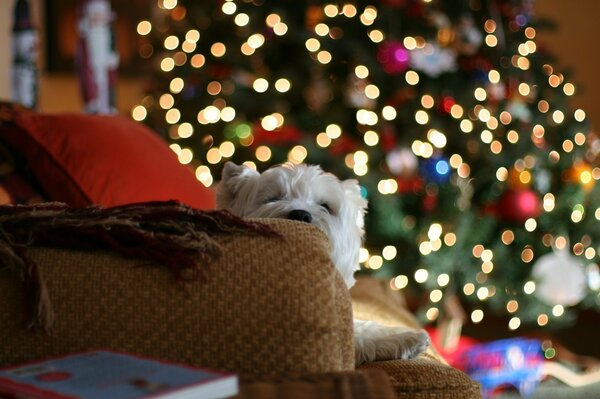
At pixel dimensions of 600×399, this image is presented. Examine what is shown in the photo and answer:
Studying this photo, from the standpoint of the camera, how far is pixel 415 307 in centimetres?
454

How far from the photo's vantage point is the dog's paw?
1564 mm

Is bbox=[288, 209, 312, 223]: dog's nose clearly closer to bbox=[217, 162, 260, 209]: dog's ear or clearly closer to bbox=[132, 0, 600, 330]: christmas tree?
bbox=[217, 162, 260, 209]: dog's ear

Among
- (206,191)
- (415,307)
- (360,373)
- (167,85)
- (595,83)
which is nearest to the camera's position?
(360,373)

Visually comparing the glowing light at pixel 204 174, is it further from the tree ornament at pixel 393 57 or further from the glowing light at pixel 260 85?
the tree ornament at pixel 393 57

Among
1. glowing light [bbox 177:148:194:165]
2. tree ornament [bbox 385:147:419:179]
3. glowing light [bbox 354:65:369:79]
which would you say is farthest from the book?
glowing light [bbox 354:65:369:79]

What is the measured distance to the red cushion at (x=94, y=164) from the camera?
2041mm

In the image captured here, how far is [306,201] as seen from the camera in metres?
1.85

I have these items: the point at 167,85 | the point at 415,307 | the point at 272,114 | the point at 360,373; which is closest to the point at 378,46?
the point at 272,114

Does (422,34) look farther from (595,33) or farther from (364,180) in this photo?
(595,33)

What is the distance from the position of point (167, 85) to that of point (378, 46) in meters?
0.90

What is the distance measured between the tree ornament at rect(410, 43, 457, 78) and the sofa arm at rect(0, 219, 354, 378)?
274 cm

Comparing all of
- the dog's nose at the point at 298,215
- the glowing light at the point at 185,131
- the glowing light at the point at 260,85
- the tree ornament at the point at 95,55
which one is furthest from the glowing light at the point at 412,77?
the dog's nose at the point at 298,215

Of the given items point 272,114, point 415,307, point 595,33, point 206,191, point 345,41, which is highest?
point 595,33

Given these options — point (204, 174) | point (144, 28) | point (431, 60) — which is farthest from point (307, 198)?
point (144, 28)
